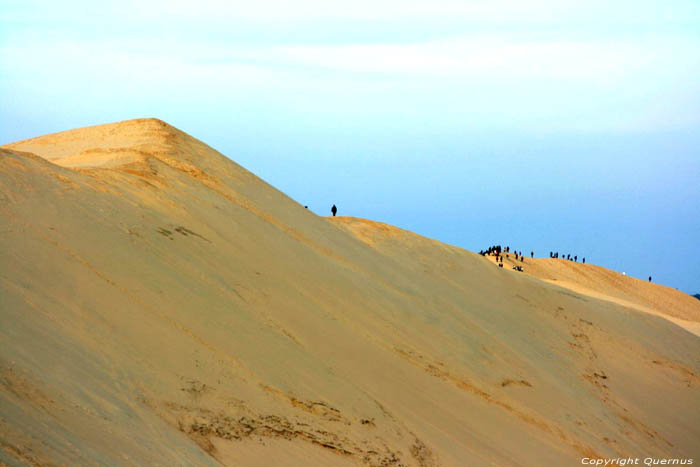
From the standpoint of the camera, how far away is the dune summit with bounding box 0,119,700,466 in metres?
8.37

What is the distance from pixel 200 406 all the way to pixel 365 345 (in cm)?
438

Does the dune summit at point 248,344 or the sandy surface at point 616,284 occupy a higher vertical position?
the sandy surface at point 616,284

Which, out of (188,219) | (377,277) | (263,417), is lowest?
(263,417)

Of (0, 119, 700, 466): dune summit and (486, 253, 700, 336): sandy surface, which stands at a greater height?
(486, 253, 700, 336): sandy surface

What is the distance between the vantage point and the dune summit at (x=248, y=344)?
8367 millimetres

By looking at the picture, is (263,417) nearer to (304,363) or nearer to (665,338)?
(304,363)

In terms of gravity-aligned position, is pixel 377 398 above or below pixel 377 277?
below

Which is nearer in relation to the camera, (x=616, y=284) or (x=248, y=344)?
(x=248, y=344)

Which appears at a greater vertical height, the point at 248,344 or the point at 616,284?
the point at 616,284

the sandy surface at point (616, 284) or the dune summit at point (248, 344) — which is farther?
the sandy surface at point (616, 284)

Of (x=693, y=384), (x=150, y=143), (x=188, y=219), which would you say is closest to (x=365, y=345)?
(x=188, y=219)

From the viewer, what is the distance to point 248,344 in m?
10.9

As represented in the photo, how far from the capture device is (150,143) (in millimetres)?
17312

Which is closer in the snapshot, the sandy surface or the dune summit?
the dune summit
